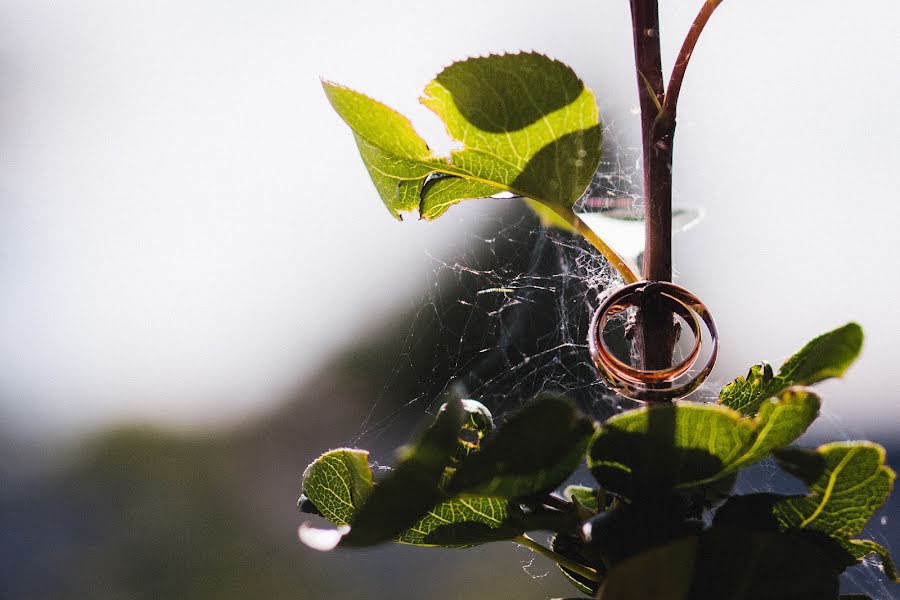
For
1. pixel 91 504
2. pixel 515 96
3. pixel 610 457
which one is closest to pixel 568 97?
pixel 515 96

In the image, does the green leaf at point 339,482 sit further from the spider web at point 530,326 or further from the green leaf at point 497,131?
the spider web at point 530,326

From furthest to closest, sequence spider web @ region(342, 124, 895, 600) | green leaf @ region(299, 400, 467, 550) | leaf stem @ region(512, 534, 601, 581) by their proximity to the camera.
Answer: spider web @ region(342, 124, 895, 600) < leaf stem @ region(512, 534, 601, 581) < green leaf @ region(299, 400, 467, 550)

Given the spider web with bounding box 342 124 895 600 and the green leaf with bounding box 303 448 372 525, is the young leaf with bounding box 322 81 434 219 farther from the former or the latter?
the spider web with bounding box 342 124 895 600

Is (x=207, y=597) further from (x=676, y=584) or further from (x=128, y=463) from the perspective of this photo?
(x=676, y=584)

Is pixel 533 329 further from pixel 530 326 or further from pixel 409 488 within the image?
pixel 409 488

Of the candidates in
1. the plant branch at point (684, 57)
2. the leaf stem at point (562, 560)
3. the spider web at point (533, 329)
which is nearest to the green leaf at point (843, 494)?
the leaf stem at point (562, 560)

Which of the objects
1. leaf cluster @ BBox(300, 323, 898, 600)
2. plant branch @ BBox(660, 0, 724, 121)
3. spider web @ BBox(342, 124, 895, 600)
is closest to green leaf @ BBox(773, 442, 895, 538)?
leaf cluster @ BBox(300, 323, 898, 600)
